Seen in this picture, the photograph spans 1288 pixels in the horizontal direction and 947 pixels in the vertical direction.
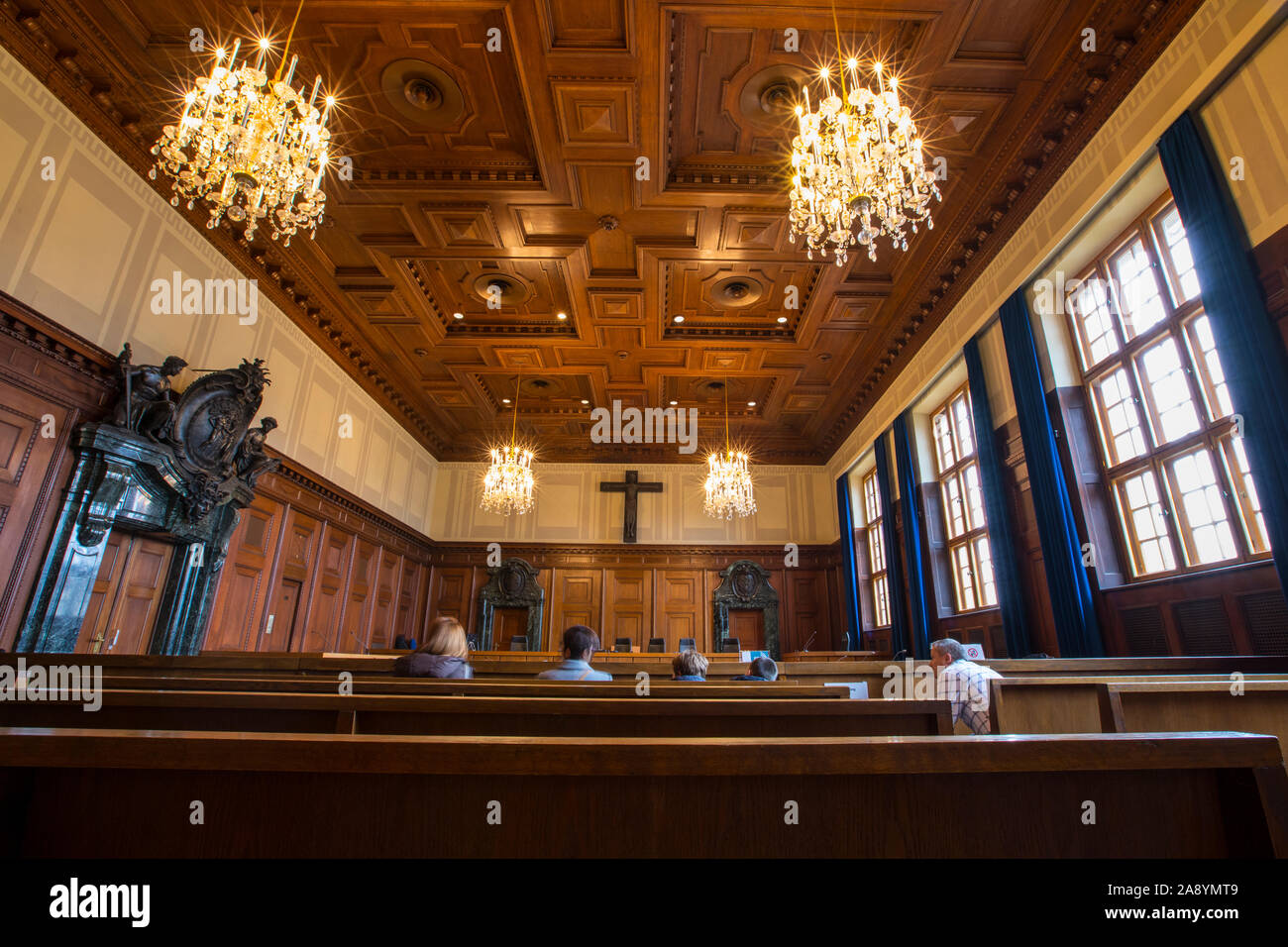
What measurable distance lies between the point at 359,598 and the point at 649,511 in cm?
620

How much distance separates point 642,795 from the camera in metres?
0.98

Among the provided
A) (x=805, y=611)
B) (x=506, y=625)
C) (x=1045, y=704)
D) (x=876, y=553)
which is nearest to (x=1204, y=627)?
(x=1045, y=704)

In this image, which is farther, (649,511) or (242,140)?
(649,511)

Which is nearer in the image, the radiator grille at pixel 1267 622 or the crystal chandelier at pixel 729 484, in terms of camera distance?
the radiator grille at pixel 1267 622

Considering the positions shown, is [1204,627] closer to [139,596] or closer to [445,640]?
[445,640]

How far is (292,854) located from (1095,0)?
23.0 ft

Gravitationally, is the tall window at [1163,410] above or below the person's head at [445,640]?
above

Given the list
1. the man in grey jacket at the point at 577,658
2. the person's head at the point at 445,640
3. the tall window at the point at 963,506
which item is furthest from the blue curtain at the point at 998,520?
the person's head at the point at 445,640

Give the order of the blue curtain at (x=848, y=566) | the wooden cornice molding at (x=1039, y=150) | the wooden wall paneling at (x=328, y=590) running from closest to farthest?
the wooden cornice molding at (x=1039, y=150) → the wooden wall paneling at (x=328, y=590) → the blue curtain at (x=848, y=566)

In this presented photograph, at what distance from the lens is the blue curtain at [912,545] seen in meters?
8.78

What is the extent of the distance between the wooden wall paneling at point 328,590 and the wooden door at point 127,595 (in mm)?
2617

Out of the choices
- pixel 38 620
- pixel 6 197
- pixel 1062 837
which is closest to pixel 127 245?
pixel 6 197

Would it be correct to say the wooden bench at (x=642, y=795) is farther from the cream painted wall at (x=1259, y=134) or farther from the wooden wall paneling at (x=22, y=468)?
the wooden wall paneling at (x=22, y=468)

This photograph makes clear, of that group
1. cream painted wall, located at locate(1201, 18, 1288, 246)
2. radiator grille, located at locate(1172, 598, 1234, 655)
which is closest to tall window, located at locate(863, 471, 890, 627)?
radiator grille, located at locate(1172, 598, 1234, 655)
